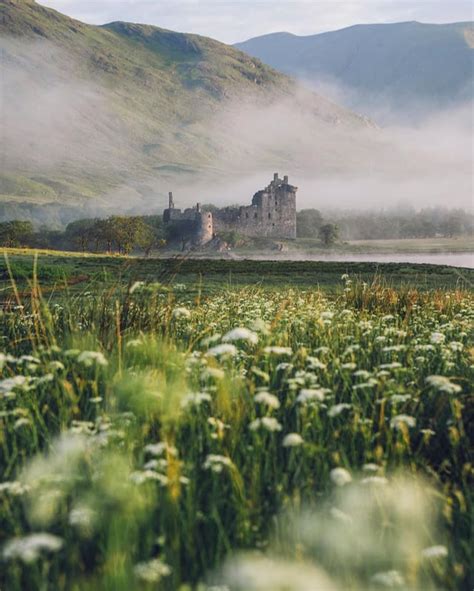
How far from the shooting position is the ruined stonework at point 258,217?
122512 millimetres

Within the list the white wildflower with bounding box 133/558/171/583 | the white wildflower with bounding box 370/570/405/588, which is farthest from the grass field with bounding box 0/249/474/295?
the white wildflower with bounding box 370/570/405/588

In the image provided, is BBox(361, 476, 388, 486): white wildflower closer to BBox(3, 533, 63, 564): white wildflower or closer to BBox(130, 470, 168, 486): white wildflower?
BBox(130, 470, 168, 486): white wildflower

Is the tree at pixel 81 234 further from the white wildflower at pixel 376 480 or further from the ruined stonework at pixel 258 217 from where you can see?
the white wildflower at pixel 376 480

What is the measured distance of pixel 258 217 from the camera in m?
130

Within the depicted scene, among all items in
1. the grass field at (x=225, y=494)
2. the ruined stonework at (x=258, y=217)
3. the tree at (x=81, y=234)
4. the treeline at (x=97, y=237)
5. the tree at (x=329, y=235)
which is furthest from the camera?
the ruined stonework at (x=258, y=217)

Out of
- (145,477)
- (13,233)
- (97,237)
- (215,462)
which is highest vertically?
(13,233)

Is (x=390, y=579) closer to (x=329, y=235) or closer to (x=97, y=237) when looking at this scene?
(x=97, y=237)

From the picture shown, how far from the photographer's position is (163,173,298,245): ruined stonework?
123 metres

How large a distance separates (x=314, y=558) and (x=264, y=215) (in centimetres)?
12773

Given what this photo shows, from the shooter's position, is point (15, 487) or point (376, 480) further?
point (15, 487)

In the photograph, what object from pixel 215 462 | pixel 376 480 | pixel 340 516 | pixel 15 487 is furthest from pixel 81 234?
pixel 340 516

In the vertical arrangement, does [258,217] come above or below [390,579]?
above

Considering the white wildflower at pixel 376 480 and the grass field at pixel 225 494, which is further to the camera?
the white wildflower at pixel 376 480

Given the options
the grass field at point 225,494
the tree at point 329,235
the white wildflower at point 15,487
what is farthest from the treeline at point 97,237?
the white wildflower at point 15,487
